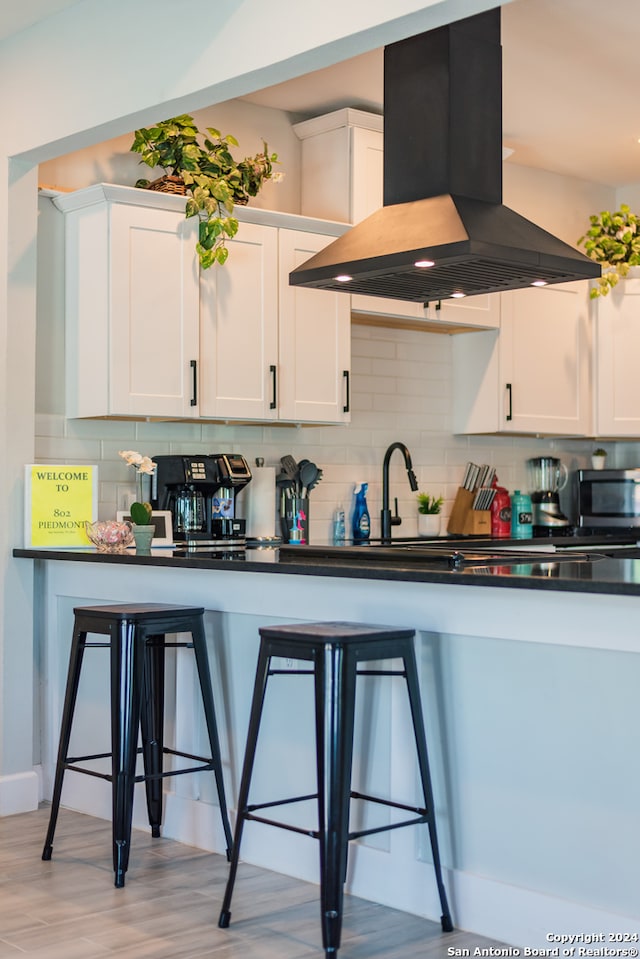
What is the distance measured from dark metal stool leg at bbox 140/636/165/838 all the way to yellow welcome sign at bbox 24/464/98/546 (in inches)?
30.3

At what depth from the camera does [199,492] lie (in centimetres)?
474

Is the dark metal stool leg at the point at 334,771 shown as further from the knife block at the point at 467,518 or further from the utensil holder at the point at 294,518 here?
the knife block at the point at 467,518

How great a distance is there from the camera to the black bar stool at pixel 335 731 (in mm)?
2736

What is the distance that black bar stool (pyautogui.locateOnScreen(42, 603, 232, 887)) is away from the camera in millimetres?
3373

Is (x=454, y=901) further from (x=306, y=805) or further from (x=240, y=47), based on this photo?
(x=240, y=47)

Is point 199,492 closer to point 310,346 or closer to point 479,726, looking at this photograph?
point 310,346

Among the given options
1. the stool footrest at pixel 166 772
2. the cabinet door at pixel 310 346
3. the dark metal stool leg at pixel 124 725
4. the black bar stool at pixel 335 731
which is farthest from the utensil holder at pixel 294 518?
the black bar stool at pixel 335 731

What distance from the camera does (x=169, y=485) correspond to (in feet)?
15.4

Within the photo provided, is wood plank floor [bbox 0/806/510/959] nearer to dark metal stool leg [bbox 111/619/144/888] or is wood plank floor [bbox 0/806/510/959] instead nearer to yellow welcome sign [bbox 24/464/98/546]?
dark metal stool leg [bbox 111/619/144/888]

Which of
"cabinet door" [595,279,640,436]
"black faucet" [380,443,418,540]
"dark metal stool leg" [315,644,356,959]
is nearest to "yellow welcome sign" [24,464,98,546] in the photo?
"black faucet" [380,443,418,540]

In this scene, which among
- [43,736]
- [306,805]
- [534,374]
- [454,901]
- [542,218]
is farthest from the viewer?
[542,218]

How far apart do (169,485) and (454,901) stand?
2211 millimetres

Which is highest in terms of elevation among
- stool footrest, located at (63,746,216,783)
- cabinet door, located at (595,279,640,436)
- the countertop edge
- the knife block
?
cabinet door, located at (595,279,640,436)

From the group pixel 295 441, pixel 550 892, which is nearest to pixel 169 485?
pixel 295 441
